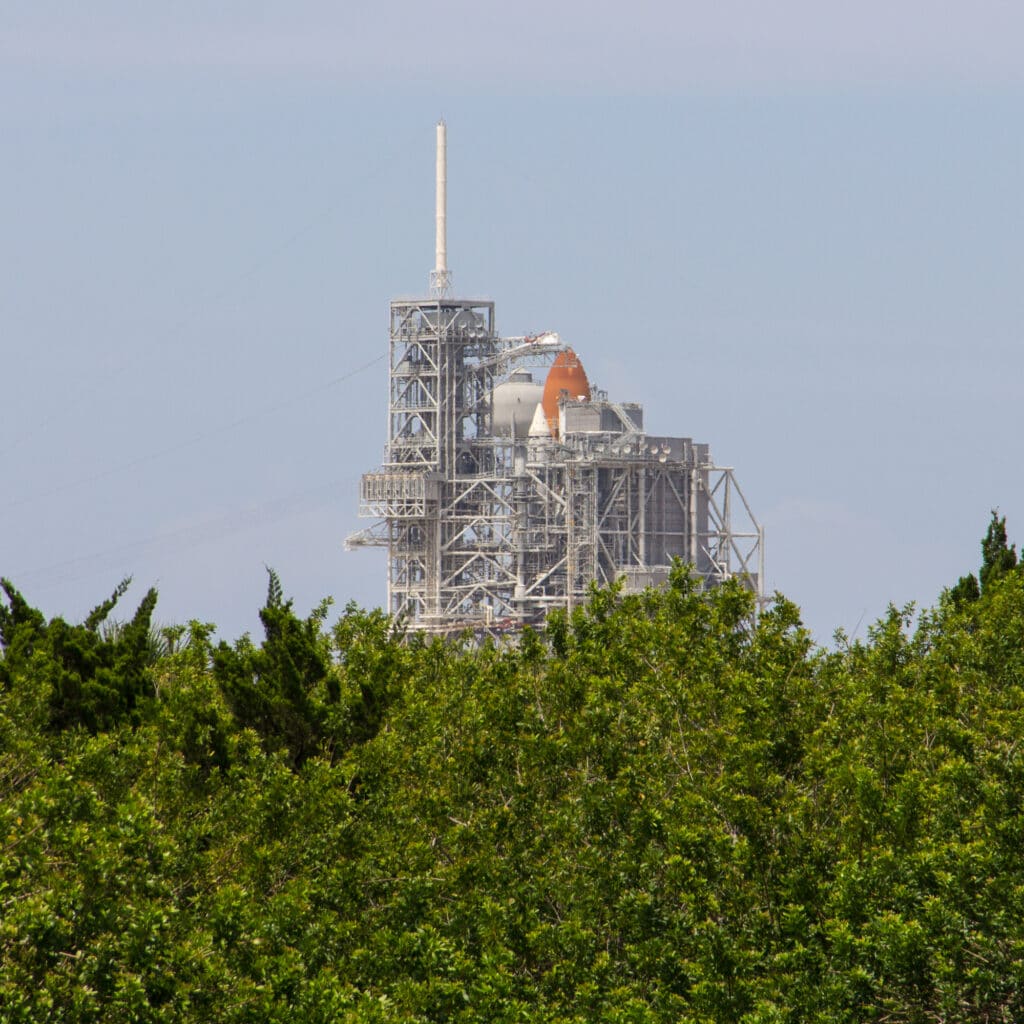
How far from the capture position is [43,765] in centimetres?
2689

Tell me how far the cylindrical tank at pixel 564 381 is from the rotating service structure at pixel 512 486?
87 millimetres

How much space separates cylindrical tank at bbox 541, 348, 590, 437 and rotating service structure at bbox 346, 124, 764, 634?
9 centimetres

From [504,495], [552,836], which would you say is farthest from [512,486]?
[552,836]

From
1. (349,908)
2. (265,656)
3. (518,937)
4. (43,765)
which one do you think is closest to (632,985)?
(518,937)

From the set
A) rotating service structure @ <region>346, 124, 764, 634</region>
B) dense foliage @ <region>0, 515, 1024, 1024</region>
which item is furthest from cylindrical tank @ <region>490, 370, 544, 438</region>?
dense foliage @ <region>0, 515, 1024, 1024</region>

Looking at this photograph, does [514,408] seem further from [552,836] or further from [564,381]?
[552,836]

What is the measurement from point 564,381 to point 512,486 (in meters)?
8.42

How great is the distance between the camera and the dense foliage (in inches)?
857

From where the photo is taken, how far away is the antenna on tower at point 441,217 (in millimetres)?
121375

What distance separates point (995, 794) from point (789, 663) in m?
6.45

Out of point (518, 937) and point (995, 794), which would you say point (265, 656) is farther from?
point (995, 794)

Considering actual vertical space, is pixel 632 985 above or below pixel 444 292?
below

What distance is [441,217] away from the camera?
12456 centimetres

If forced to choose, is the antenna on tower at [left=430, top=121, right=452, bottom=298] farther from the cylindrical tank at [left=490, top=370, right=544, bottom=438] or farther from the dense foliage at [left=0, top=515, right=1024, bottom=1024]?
the dense foliage at [left=0, top=515, right=1024, bottom=1024]
